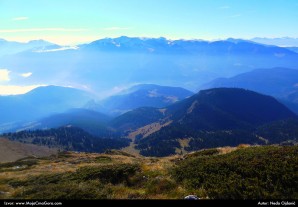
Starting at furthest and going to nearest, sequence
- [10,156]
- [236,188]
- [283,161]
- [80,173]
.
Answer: [10,156] → [80,173] → [283,161] → [236,188]

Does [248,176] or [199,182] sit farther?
[199,182]

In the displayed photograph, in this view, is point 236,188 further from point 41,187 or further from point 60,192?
point 41,187

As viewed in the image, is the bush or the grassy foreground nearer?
the bush

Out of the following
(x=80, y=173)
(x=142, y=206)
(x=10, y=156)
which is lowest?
(x=10, y=156)

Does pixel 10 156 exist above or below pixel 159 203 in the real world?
below

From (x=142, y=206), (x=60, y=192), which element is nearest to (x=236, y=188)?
(x=142, y=206)

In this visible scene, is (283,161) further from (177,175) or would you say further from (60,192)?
(60,192)

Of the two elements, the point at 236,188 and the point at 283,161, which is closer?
the point at 236,188

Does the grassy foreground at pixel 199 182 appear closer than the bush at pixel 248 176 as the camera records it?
No

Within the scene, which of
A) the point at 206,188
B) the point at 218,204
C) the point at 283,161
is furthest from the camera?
the point at 283,161

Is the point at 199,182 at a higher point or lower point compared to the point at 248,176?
lower
